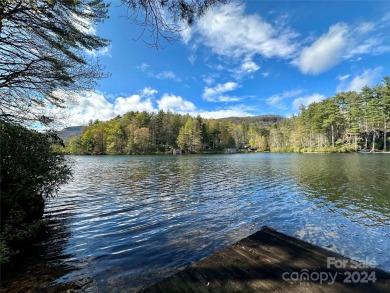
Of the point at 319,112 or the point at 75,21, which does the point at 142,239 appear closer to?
the point at 75,21

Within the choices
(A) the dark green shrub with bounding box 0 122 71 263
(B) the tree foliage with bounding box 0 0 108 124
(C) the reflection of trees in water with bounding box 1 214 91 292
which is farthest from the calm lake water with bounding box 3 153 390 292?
(B) the tree foliage with bounding box 0 0 108 124

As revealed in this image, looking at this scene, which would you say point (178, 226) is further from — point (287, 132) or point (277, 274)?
point (287, 132)

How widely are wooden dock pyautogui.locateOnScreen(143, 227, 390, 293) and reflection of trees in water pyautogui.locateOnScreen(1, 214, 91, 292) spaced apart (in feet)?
8.66

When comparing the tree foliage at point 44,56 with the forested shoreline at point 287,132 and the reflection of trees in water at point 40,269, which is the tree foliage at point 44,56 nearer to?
the reflection of trees in water at point 40,269

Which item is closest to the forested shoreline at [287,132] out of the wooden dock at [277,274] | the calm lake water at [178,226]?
the calm lake water at [178,226]

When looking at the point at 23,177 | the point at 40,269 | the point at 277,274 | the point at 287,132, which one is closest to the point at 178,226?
the point at 40,269

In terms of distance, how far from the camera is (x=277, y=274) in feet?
11.0

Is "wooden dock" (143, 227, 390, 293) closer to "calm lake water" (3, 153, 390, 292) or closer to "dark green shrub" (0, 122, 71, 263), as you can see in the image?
"calm lake water" (3, 153, 390, 292)

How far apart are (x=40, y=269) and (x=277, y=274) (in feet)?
17.0

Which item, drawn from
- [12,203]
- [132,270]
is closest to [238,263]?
[132,270]

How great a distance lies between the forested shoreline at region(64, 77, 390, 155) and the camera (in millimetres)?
58291

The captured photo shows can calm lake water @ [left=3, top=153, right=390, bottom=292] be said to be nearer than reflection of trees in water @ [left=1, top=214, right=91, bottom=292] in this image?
No

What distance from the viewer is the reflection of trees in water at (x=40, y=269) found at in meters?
→ 4.39

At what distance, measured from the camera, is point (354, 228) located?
7.50m
